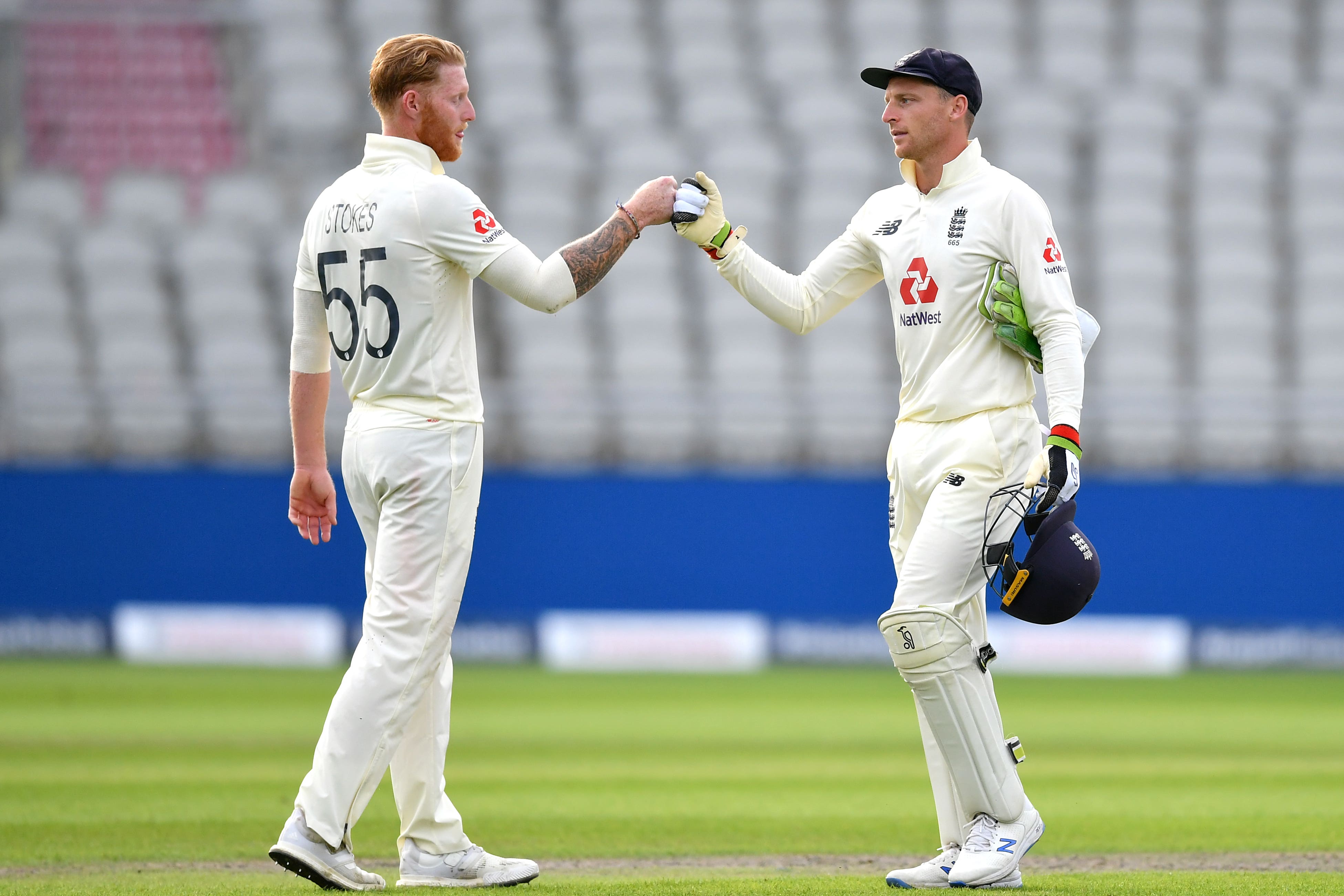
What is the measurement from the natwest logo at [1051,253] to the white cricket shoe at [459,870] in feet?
7.68

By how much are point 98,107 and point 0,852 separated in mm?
12630

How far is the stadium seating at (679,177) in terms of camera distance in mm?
13062

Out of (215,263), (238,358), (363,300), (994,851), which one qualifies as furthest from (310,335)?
(215,263)

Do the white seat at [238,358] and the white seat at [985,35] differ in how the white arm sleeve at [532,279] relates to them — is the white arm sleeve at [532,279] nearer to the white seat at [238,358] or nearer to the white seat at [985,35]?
the white seat at [238,358]

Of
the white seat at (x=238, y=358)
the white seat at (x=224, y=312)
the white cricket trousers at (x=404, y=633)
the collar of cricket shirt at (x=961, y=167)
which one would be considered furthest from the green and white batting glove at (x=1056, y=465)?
the white seat at (x=224, y=312)

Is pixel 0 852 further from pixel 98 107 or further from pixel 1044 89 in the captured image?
pixel 1044 89

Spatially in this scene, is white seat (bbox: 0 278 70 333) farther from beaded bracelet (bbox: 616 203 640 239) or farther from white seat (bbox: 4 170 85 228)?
beaded bracelet (bbox: 616 203 640 239)

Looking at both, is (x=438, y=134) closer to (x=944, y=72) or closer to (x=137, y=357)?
(x=944, y=72)

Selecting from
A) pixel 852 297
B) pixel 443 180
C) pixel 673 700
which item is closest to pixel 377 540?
pixel 443 180

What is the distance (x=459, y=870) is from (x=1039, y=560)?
1.90 m

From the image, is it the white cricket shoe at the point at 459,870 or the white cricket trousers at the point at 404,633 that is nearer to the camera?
the white cricket trousers at the point at 404,633

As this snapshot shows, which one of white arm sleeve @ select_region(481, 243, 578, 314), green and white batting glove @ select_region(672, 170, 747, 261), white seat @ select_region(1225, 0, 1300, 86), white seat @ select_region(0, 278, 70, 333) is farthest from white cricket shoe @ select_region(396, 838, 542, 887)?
white seat @ select_region(1225, 0, 1300, 86)

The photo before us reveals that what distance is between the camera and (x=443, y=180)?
4465mm

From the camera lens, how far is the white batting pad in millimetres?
4453
